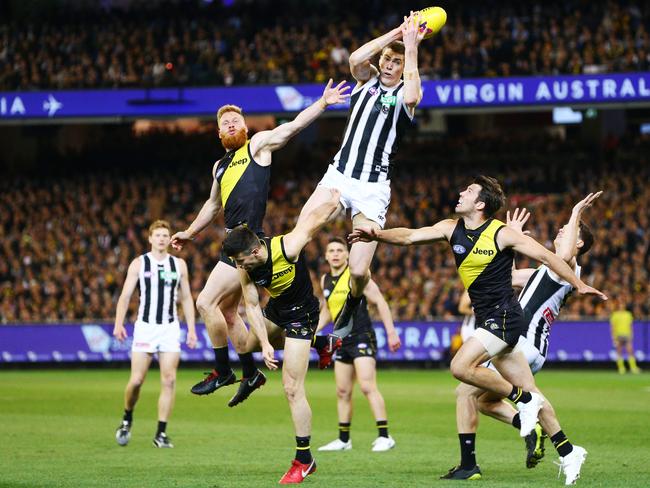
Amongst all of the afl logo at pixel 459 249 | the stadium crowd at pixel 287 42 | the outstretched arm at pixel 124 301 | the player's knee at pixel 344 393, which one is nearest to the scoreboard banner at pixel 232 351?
the stadium crowd at pixel 287 42

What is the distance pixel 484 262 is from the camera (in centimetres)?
1017

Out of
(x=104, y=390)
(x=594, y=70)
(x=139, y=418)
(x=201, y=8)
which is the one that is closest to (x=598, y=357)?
(x=594, y=70)

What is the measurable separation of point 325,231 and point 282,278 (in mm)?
25005

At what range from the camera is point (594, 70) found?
32062 mm

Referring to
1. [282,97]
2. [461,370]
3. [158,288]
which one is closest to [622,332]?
[282,97]

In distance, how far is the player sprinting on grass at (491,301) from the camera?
32.8 feet

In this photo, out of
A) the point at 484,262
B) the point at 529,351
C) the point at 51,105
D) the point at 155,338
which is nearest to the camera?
the point at 484,262

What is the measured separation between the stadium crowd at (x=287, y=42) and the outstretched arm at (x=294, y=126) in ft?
74.8

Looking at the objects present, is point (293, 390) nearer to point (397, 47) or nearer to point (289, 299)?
point (289, 299)

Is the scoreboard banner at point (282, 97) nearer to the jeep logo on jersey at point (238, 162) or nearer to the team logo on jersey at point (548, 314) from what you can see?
the team logo on jersey at point (548, 314)

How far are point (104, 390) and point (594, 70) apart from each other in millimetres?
17162

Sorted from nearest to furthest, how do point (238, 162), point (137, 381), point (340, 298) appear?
1. point (238, 162)
2. point (137, 381)
3. point (340, 298)

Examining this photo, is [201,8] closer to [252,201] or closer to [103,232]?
[103,232]

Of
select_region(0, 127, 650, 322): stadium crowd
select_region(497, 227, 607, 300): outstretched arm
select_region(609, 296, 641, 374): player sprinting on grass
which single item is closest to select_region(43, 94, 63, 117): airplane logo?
select_region(0, 127, 650, 322): stadium crowd
